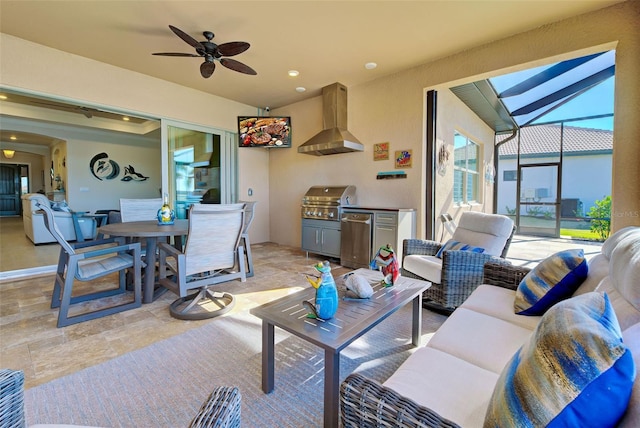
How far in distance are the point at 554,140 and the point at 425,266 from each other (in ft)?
19.7

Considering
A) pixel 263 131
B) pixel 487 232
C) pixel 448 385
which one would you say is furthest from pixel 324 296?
pixel 263 131

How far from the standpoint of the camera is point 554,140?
6320 millimetres

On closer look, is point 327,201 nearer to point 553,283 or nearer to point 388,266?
point 388,266

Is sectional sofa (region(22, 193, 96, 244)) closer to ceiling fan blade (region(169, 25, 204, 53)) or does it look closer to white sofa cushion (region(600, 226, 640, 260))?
ceiling fan blade (region(169, 25, 204, 53))

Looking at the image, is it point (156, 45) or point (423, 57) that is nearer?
point (156, 45)

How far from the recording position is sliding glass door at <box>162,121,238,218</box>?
4.94 metres

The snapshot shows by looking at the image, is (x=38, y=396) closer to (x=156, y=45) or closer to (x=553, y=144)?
(x=156, y=45)

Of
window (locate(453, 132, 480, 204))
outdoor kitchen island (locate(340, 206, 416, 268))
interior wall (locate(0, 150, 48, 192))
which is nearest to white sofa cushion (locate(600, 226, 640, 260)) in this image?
outdoor kitchen island (locate(340, 206, 416, 268))

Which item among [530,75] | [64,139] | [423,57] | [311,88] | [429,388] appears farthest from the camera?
[64,139]

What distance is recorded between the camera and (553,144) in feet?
20.8

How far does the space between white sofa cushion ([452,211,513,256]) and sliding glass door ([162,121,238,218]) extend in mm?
4225

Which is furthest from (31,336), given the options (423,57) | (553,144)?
(553,144)

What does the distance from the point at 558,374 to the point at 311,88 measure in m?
5.15

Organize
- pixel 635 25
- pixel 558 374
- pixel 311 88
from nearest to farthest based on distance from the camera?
pixel 558 374 < pixel 635 25 < pixel 311 88
